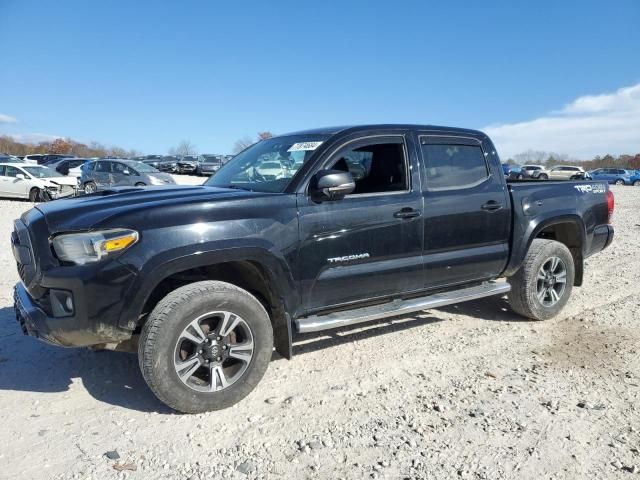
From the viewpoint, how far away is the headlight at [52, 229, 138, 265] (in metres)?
2.88

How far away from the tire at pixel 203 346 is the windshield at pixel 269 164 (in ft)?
3.15

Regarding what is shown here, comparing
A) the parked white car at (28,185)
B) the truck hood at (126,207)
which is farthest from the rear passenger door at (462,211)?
the parked white car at (28,185)

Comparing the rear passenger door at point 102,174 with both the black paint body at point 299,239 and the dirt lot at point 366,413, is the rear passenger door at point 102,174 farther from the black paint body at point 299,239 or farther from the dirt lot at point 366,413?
the black paint body at point 299,239

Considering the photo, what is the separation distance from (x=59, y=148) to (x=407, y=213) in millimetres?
101646

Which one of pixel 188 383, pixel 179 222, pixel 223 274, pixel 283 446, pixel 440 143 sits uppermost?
pixel 440 143

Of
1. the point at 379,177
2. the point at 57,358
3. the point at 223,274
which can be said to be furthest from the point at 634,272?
the point at 57,358

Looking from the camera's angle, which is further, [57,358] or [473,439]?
[57,358]

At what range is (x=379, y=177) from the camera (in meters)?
4.18

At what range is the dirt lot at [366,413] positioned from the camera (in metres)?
Result: 2.65

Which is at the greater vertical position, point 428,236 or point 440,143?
point 440,143

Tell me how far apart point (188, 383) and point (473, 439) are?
1.80 m

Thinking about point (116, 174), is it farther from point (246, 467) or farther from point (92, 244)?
point (246, 467)

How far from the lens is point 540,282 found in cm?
508

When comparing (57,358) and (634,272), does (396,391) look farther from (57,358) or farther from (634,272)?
(634,272)
